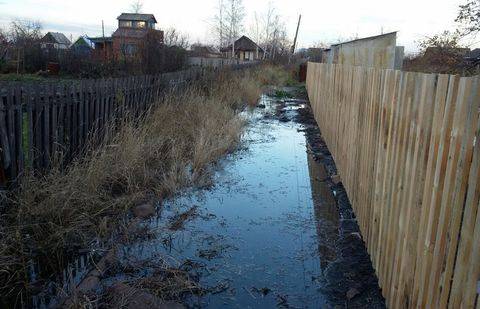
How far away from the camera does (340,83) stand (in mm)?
6996

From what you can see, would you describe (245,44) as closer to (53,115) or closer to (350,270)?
(53,115)

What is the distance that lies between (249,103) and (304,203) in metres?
10.8

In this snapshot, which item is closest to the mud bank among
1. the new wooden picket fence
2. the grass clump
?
the new wooden picket fence

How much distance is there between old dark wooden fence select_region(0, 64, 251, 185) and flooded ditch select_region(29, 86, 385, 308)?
1.56 m

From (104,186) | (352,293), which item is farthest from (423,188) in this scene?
(104,186)

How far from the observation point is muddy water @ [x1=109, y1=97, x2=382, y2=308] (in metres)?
3.46

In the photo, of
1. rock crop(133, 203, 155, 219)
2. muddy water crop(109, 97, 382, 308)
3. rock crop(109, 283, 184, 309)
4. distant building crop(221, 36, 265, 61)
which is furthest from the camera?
distant building crop(221, 36, 265, 61)

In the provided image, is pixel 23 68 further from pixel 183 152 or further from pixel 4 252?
pixel 4 252

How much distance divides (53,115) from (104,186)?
1.05 metres

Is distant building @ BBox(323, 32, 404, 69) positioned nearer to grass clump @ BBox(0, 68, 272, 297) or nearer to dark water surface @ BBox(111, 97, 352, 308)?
dark water surface @ BBox(111, 97, 352, 308)

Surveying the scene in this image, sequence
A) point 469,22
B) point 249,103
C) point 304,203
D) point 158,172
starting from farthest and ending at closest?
1. point 249,103
2. point 469,22
3. point 158,172
4. point 304,203

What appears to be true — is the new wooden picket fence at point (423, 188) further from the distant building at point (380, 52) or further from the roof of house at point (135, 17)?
the roof of house at point (135, 17)

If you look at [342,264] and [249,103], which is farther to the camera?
[249,103]

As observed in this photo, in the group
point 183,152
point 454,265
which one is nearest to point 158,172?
point 183,152
